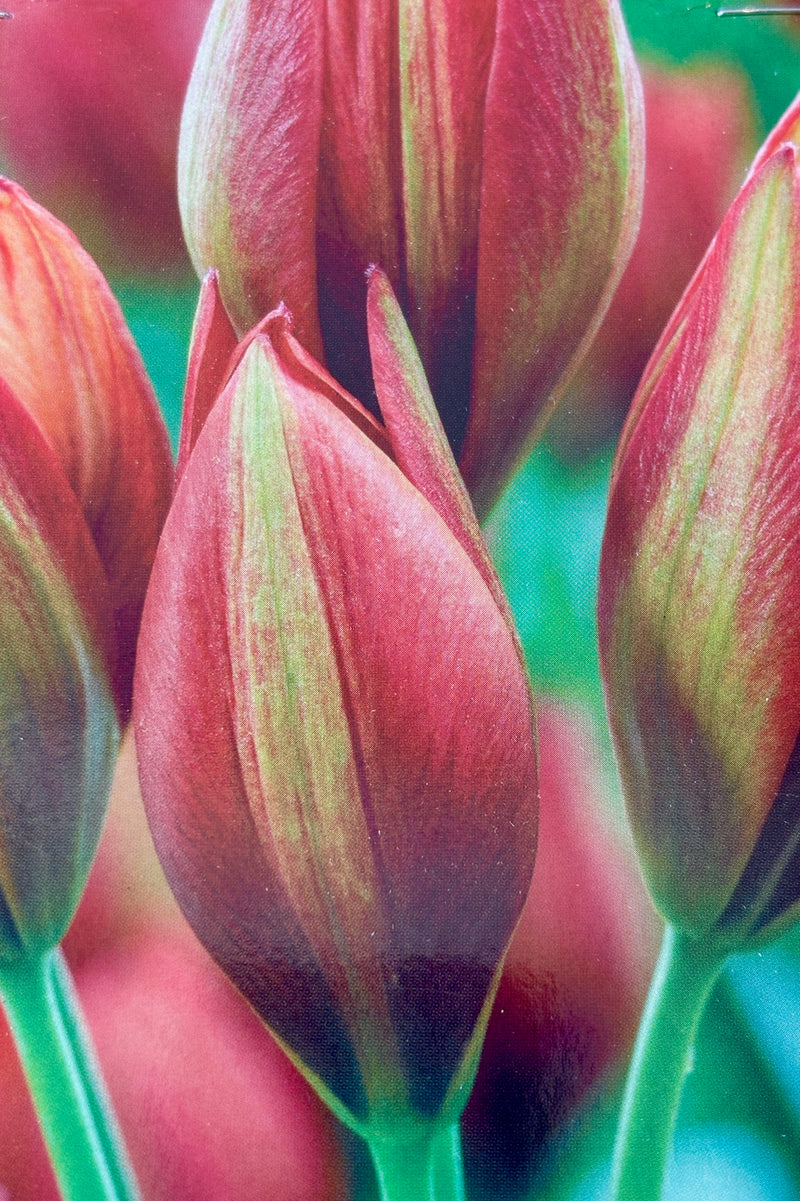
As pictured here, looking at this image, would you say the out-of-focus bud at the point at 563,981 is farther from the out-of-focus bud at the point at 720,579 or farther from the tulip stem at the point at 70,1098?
the tulip stem at the point at 70,1098

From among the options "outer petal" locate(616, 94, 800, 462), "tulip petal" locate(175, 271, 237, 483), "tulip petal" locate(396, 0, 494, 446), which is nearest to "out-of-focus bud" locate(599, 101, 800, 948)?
"outer petal" locate(616, 94, 800, 462)

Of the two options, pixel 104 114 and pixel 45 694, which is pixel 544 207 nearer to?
pixel 104 114

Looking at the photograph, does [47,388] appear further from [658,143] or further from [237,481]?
[658,143]

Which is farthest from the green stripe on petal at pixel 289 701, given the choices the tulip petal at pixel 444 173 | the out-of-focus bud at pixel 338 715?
the tulip petal at pixel 444 173

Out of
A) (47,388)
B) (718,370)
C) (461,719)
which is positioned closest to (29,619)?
(47,388)

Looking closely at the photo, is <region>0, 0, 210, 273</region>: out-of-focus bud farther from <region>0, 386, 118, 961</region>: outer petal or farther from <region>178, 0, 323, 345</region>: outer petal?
<region>0, 386, 118, 961</region>: outer petal

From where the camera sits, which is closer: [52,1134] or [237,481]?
[237,481]
